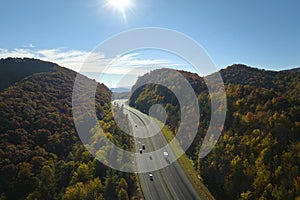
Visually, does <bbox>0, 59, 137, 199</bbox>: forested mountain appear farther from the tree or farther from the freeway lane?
the freeway lane

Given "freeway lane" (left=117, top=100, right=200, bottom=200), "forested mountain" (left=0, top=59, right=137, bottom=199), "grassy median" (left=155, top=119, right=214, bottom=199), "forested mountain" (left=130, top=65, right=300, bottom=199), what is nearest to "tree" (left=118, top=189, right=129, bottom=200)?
"forested mountain" (left=0, top=59, right=137, bottom=199)

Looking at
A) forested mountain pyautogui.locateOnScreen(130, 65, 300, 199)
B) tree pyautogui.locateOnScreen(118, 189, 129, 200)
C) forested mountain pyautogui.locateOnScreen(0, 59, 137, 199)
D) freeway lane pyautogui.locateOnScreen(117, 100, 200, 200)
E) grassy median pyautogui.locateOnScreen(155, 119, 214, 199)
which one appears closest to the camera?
forested mountain pyautogui.locateOnScreen(130, 65, 300, 199)

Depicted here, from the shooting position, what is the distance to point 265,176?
35.7 metres

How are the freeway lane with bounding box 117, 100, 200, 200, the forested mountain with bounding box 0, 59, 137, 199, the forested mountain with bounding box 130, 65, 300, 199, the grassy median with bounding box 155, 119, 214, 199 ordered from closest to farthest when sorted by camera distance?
1. the forested mountain with bounding box 130, 65, 300, 199
2. the forested mountain with bounding box 0, 59, 137, 199
3. the freeway lane with bounding box 117, 100, 200, 200
4. the grassy median with bounding box 155, 119, 214, 199

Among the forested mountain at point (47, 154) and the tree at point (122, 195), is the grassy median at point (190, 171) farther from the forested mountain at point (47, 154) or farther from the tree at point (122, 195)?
the tree at point (122, 195)

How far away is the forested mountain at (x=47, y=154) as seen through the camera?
3869 centimetres

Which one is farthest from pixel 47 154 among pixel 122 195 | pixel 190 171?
pixel 190 171

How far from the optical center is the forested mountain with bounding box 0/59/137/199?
1523 inches

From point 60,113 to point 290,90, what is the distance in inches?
3849

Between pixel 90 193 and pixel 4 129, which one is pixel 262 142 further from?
pixel 4 129

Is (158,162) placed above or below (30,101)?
below

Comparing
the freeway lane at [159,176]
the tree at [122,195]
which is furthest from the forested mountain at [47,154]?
the freeway lane at [159,176]

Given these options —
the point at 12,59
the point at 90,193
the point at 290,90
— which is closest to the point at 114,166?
the point at 90,193

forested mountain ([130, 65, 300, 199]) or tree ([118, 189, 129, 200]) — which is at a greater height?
forested mountain ([130, 65, 300, 199])
